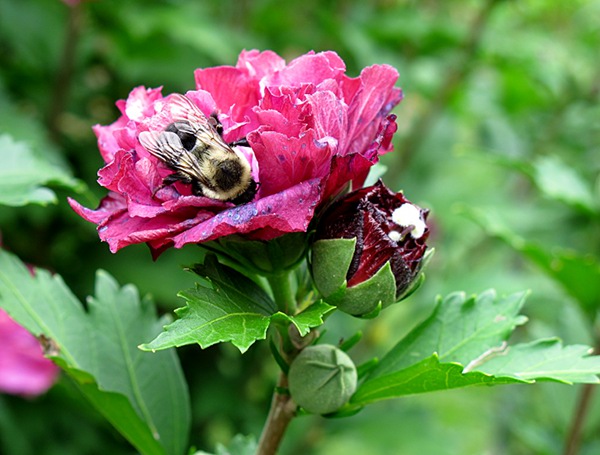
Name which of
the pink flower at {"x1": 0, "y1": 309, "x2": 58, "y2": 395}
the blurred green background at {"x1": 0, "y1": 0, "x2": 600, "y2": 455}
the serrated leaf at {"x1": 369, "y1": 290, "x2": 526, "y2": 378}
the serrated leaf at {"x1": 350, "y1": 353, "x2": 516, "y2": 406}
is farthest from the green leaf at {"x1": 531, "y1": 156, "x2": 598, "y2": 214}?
the pink flower at {"x1": 0, "y1": 309, "x2": 58, "y2": 395}

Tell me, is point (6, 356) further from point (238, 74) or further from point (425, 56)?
point (425, 56)

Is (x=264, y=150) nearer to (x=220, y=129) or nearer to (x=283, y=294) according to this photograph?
(x=220, y=129)

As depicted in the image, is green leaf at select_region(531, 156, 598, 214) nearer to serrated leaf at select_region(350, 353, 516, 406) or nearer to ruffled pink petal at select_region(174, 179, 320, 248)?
serrated leaf at select_region(350, 353, 516, 406)

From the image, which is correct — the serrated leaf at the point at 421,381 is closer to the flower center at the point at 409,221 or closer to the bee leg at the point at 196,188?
the flower center at the point at 409,221

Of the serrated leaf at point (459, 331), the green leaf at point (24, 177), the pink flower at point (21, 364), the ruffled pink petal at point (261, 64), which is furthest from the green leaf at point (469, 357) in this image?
the pink flower at point (21, 364)

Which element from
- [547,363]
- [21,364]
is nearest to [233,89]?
[547,363]
